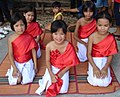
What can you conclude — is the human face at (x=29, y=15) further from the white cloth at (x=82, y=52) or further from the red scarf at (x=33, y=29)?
the white cloth at (x=82, y=52)

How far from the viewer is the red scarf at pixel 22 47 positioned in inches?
94.8

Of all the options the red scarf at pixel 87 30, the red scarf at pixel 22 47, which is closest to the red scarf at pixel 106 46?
the red scarf at pixel 87 30

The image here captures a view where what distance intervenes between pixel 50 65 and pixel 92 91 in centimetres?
47

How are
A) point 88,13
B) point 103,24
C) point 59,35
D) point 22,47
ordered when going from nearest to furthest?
point 59,35 < point 103,24 < point 22,47 < point 88,13

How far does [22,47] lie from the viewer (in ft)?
7.93

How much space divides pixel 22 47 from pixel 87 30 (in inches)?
36.8

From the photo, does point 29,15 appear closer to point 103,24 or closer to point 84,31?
point 84,31

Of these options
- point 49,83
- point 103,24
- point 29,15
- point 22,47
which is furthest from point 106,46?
point 29,15


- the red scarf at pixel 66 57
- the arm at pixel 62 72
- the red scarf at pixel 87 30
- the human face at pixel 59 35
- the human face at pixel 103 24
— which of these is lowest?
the arm at pixel 62 72

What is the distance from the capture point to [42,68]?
2.78 metres

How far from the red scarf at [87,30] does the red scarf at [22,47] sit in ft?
2.60

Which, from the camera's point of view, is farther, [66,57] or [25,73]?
[25,73]

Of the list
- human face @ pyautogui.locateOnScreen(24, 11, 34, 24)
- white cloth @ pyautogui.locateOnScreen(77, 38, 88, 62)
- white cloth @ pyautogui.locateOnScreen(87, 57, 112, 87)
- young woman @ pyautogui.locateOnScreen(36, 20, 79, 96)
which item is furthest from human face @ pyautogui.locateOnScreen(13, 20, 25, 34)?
white cloth @ pyautogui.locateOnScreen(77, 38, 88, 62)

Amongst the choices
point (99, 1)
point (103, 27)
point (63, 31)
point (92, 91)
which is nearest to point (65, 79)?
point (92, 91)
